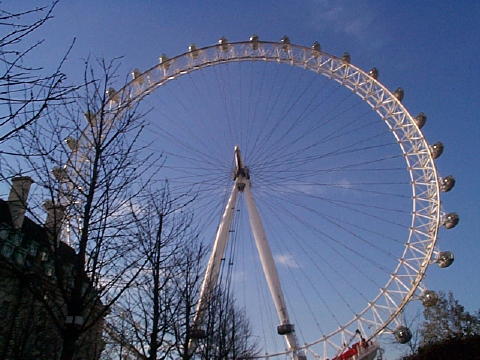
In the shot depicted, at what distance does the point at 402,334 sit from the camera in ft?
89.4

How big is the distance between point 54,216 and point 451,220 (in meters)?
25.1

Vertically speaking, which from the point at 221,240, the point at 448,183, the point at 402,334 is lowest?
the point at 402,334

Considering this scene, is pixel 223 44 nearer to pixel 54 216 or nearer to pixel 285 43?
pixel 285 43

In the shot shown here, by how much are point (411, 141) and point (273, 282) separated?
13.3 m

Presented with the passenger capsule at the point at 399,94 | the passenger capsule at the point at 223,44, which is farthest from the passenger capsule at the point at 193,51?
the passenger capsule at the point at 399,94

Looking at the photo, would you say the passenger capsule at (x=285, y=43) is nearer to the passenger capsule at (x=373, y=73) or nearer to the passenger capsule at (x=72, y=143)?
the passenger capsule at (x=373, y=73)

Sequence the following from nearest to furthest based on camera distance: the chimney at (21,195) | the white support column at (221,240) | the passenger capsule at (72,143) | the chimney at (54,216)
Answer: the chimney at (21,195) < the chimney at (54,216) < the passenger capsule at (72,143) < the white support column at (221,240)

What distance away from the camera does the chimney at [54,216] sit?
8.73 meters

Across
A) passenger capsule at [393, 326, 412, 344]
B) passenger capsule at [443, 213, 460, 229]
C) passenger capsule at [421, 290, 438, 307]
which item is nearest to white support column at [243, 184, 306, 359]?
passenger capsule at [393, 326, 412, 344]

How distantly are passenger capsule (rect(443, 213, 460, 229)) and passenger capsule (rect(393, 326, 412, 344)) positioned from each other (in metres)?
6.60

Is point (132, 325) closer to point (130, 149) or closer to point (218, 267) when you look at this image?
point (130, 149)

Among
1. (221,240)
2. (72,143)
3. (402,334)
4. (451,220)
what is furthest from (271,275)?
(72,143)

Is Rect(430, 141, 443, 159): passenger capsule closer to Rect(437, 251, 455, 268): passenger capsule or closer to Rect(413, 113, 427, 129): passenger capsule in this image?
Rect(413, 113, 427, 129): passenger capsule

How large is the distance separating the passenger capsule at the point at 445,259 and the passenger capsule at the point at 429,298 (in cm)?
174
